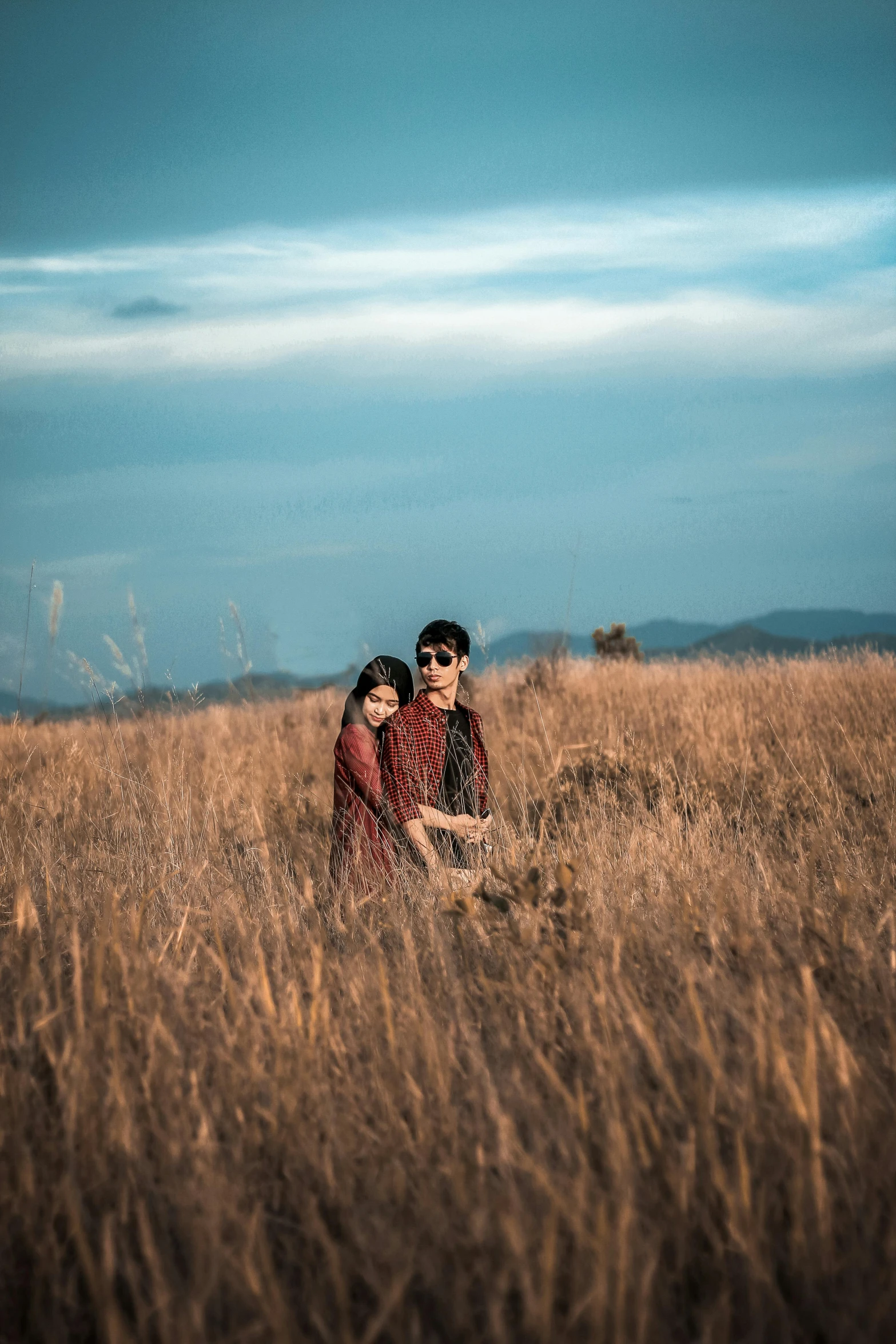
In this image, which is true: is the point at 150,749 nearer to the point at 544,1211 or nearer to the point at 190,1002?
the point at 190,1002

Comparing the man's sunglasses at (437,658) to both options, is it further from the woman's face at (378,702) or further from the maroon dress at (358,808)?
the maroon dress at (358,808)

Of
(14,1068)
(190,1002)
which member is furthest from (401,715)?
(14,1068)

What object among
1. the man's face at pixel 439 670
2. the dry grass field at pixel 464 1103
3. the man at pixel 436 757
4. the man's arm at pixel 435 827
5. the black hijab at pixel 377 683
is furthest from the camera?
the black hijab at pixel 377 683

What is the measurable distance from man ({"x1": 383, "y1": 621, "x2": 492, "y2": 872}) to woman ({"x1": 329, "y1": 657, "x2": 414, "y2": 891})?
11cm

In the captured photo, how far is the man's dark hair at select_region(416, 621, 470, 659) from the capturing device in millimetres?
4223

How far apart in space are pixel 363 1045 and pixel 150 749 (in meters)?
5.81

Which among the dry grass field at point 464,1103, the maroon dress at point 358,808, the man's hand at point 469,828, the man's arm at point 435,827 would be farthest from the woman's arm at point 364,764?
the dry grass field at point 464,1103

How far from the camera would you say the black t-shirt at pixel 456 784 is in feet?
13.9

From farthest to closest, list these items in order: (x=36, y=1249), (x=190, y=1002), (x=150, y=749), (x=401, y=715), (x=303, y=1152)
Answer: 1. (x=150, y=749)
2. (x=401, y=715)
3. (x=190, y=1002)
4. (x=303, y=1152)
5. (x=36, y=1249)

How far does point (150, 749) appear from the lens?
7.79 meters

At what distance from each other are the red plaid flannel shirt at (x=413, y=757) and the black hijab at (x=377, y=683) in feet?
0.50

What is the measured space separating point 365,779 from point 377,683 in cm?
44

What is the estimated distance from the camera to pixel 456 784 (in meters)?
4.49

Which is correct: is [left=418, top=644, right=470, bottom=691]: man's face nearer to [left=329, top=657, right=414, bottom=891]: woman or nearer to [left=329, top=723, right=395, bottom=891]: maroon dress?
[left=329, top=657, right=414, bottom=891]: woman
